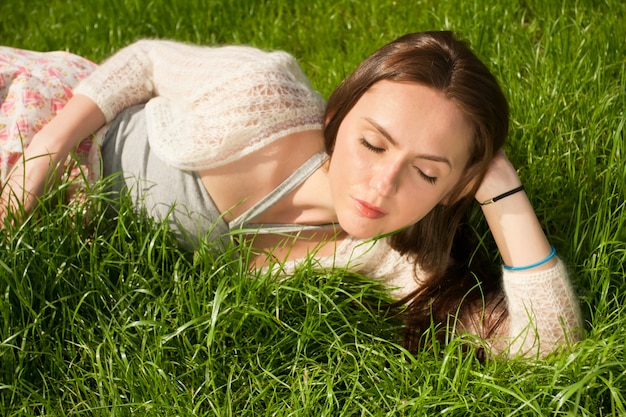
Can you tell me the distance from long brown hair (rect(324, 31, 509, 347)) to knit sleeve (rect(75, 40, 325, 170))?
7.8 inches

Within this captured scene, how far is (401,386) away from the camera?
8.07 feet

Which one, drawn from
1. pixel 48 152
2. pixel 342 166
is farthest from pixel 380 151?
pixel 48 152

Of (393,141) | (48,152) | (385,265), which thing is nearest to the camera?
(393,141)

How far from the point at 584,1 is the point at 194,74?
2.34 m

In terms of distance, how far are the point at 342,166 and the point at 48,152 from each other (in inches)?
46.0

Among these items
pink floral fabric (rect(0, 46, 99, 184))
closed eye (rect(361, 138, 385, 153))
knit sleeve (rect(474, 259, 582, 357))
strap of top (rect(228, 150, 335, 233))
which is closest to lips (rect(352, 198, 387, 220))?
closed eye (rect(361, 138, 385, 153))

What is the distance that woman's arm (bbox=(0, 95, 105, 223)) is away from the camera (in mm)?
2857

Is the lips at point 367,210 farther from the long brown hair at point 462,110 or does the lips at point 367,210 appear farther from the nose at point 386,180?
the long brown hair at point 462,110

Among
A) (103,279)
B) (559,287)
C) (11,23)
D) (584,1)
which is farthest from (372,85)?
(11,23)

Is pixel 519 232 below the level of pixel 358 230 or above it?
below

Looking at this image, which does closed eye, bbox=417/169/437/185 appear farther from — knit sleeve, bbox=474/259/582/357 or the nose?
knit sleeve, bbox=474/259/582/357

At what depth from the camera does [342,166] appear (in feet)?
8.49

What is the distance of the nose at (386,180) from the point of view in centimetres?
245

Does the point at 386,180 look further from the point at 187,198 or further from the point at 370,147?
the point at 187,198
